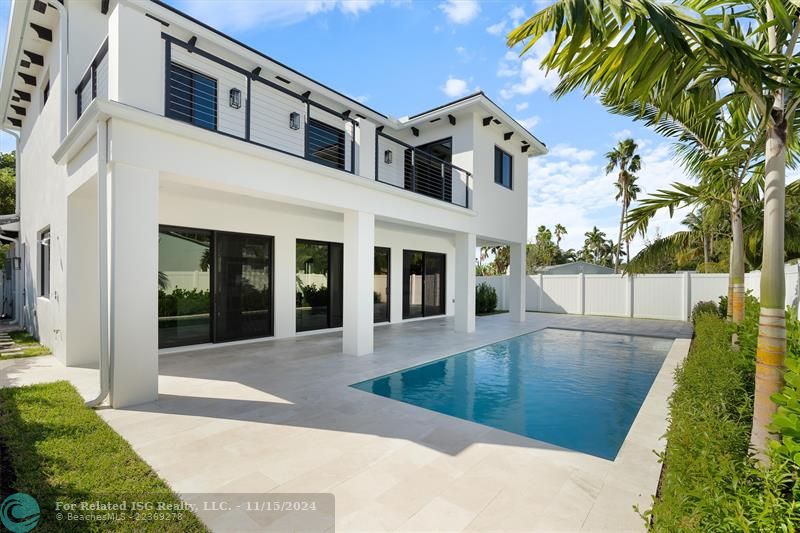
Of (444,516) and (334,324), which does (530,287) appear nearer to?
(334,324)

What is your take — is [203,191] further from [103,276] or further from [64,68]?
[103,276]

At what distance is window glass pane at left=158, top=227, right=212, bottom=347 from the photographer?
971 centimetres

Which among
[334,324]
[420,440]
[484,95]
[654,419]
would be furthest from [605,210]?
[420,440]

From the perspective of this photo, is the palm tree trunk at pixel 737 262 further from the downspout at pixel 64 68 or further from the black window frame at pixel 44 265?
the black window frame at pixel 44 265

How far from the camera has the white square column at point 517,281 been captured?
17.2 meters

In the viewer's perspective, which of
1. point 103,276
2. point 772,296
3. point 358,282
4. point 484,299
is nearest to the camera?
point 772,296

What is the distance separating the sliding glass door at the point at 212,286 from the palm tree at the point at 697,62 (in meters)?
9.53

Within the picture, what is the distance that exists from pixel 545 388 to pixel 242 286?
8.48 meters

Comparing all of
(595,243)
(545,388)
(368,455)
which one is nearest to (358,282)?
(545,388)

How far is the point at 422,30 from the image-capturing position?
9938 millimetres

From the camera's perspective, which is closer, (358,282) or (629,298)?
(358,282)

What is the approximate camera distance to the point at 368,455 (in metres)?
4.38

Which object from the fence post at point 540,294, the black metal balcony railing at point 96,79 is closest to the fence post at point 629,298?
the fence post at point 540,294

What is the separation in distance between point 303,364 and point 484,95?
10.3m
